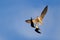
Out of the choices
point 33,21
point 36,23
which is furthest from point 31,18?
point 36,23

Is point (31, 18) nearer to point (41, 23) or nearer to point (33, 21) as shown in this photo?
point (33, 21)

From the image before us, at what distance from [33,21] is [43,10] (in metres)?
2.39

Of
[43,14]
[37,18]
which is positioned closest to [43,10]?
[43,14]

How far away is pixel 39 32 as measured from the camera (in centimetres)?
3095

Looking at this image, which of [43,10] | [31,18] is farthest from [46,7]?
[31,18]

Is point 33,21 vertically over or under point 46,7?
under

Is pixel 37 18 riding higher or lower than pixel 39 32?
higher

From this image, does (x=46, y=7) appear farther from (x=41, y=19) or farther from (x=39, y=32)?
(x=39, y=32)

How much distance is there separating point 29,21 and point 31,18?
1172mm

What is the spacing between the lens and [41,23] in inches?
1242

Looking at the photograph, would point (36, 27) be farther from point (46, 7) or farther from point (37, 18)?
point (46, 7)

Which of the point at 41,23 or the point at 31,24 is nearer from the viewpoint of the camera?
the point at 31,24

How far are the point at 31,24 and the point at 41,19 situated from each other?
8.33 feet

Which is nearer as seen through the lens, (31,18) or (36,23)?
(31,18)
